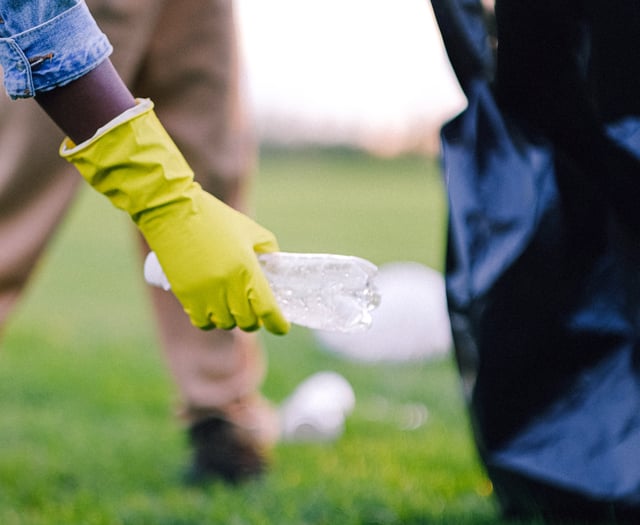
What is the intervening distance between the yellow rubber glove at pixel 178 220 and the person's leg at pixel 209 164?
0.70 metres

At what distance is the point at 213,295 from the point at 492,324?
53 centimetres

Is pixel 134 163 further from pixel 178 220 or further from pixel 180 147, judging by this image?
pixel 180 147

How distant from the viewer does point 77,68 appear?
1.06 meters

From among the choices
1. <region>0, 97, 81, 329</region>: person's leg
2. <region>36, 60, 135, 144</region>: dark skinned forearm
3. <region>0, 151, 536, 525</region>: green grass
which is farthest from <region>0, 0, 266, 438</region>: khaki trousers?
<region>36, 60, 135, 144</region>: dark skinned forearm

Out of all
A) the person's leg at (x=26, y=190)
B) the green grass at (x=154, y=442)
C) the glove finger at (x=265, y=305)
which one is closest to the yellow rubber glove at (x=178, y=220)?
the glove finger at (x=265, y=305)

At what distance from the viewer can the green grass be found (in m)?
1.68

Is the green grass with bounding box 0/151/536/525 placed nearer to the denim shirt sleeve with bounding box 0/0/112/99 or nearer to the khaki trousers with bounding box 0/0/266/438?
the khaki trousers with bounding box 0/0/266/438

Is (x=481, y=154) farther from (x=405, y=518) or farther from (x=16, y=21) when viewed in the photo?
(x=16, y=21)

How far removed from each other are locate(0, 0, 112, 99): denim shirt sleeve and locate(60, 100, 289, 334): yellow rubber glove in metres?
0.08

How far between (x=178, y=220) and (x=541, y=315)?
0.64 m

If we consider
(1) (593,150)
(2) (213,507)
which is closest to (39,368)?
(2) (213,507)

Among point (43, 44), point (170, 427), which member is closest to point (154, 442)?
point (170, 427)

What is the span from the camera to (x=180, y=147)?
1.88 m

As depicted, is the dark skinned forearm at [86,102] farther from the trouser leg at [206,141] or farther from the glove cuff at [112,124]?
the trouser leg at [206,141]
